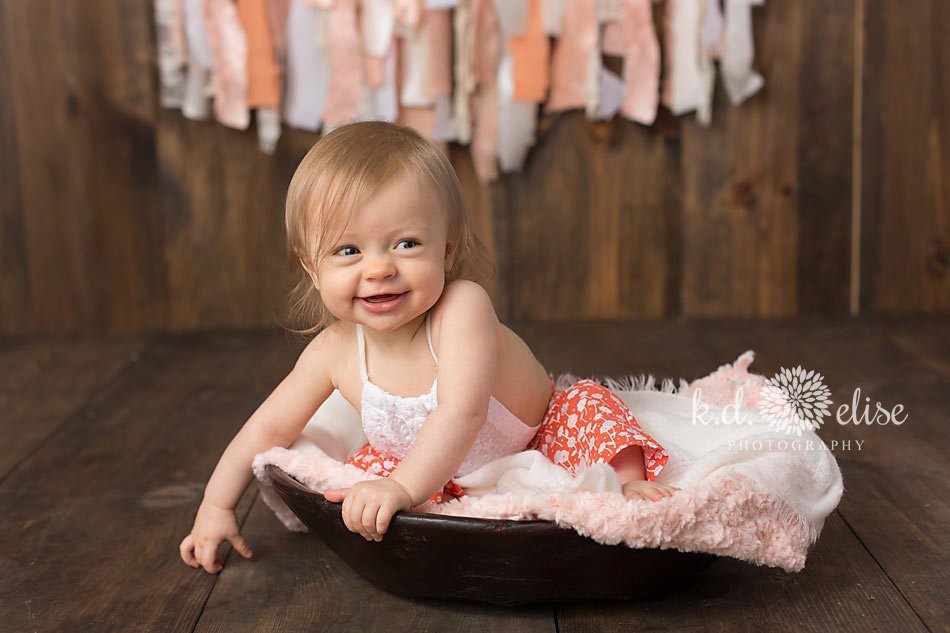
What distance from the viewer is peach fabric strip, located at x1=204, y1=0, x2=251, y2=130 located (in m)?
2.15

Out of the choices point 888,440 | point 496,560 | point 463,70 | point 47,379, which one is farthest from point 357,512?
point 463,70

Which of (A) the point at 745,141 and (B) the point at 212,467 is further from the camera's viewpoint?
(A) the point at 745,141

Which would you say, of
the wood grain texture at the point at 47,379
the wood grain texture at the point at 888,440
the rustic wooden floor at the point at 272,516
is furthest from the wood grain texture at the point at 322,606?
the wood grain texture at the point at 47,379

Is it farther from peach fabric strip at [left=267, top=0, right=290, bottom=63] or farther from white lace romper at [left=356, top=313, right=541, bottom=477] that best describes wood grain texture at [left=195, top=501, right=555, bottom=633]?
peach fabric strip at [left=267, top=0, right=290, bottom=63]

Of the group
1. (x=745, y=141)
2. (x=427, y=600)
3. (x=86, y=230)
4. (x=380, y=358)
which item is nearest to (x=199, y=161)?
(x=86, y=230)

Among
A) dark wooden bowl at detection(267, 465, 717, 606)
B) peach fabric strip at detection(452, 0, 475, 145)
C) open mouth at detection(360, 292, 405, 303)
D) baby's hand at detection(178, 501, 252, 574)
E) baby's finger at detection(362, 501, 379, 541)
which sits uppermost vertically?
peach fabric strip at detection(452, 0, 475, 145)

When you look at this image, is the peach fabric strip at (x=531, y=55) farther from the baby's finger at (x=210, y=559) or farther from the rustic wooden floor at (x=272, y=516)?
the baby's finger at (x=210, y=559)

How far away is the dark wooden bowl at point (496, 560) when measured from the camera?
927 mm

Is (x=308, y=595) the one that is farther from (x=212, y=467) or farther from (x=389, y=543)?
(x=212, y=467)

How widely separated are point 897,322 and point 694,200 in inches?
18.4

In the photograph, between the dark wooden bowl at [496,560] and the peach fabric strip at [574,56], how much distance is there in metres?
1.35

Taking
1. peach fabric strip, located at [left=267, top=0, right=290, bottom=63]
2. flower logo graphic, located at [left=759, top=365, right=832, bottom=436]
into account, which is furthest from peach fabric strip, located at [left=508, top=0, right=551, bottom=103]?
flower logo graphic, located at [left=759, top=365, right=832, bottom=436]

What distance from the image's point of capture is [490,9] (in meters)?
2.15

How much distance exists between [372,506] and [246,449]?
0.84ft
